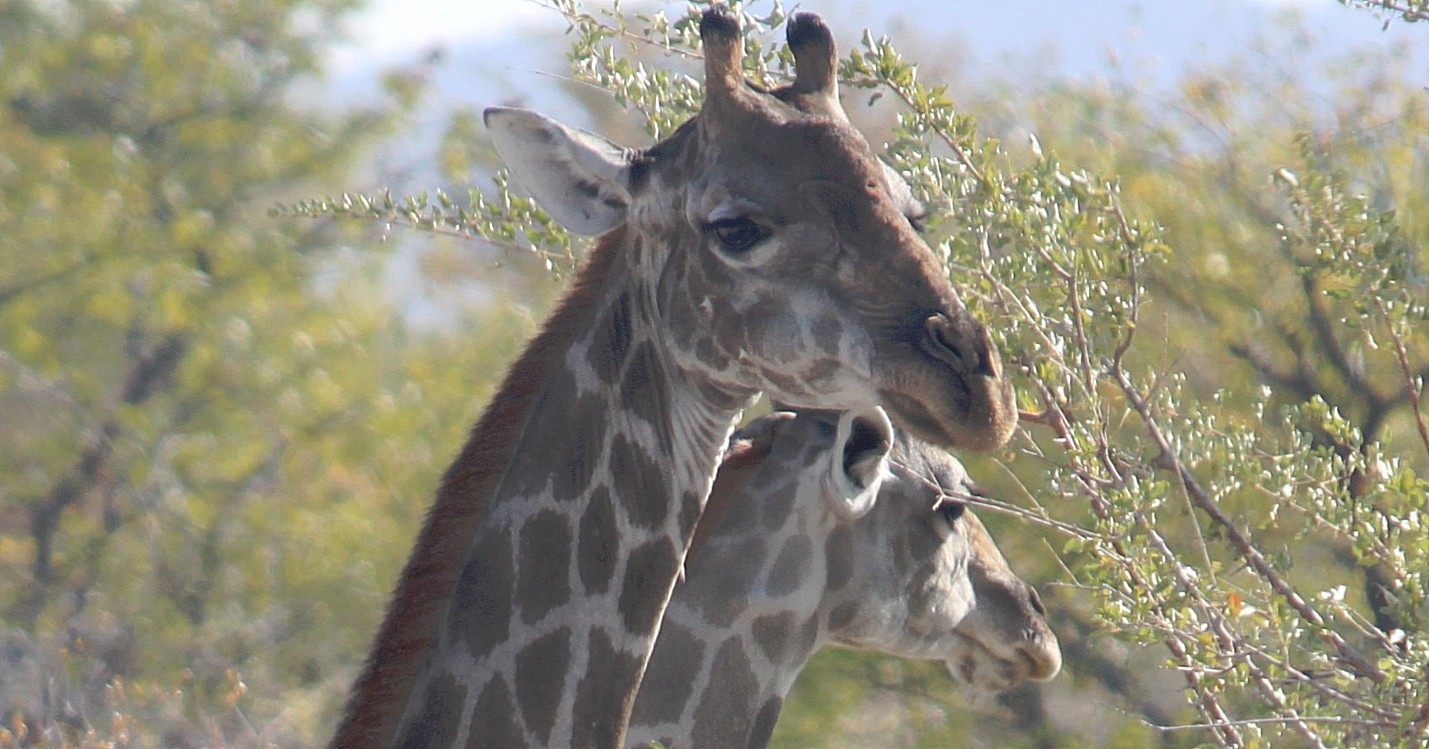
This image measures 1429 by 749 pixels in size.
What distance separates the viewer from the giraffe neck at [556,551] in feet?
9.66

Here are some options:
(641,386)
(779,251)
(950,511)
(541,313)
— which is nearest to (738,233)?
(779,251)

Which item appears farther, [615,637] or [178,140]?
[178,140]

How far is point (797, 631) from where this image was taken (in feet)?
13.8

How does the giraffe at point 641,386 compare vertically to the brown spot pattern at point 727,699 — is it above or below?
above

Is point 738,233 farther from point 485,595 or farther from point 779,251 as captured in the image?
point 485,595

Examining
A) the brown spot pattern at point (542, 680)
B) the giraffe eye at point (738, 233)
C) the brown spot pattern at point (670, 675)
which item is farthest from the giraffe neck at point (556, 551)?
the brown spot pattern at point (670, 675)

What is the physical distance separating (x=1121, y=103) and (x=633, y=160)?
7.07m

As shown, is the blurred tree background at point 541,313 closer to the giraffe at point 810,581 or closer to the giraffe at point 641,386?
the giraffe at point 810,581

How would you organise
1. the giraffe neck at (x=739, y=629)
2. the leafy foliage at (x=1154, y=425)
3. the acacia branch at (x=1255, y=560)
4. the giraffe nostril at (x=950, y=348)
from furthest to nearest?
the giraffe neck at (x=739, y=629) < the acacia branch at (x=1255, y=560) < the leafy foliage at (x=1154, y=425) < the giraffe nostril at (x=950, y=348)

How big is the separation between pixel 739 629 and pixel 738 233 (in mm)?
1454

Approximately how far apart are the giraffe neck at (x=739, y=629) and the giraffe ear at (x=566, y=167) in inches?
46.1

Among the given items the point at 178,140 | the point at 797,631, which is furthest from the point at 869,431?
the point at 178,140

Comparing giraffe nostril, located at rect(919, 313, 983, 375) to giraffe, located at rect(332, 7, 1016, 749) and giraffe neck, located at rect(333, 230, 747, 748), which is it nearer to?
giraffe, located at rect(332, 7, 1016, 749)

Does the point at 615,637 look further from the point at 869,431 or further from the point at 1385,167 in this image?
the point at 1385,167
